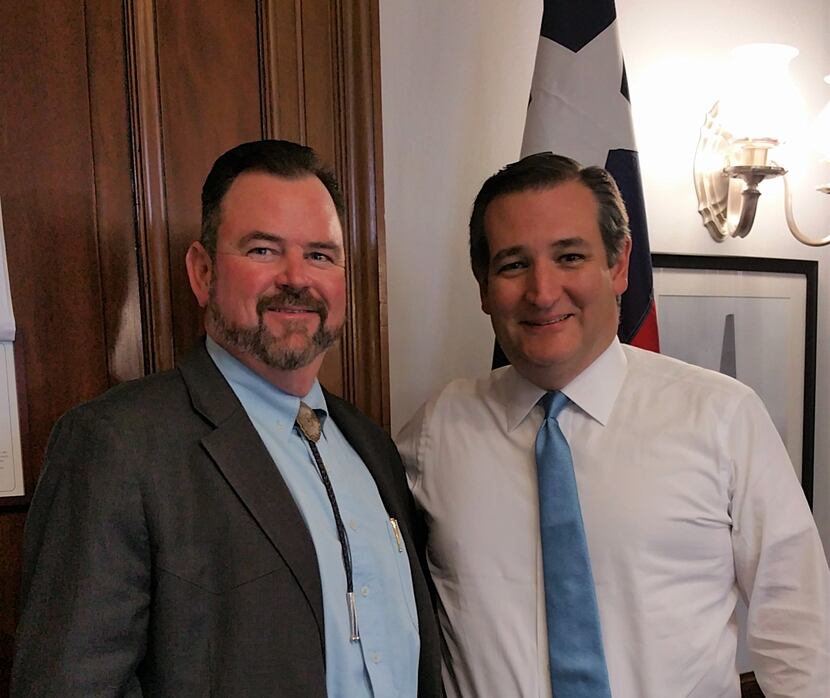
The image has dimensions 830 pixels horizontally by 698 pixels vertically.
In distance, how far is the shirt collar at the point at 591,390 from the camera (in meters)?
1.14

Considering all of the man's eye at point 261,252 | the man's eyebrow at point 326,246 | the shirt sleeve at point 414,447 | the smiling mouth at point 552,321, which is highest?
the man's eyebrow at point 326,246

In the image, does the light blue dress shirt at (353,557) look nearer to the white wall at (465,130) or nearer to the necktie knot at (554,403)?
the necktie knot at (554,403)

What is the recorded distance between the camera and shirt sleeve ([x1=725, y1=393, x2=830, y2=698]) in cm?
106

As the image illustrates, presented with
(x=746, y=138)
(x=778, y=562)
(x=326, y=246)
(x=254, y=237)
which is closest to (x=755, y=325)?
(x=746, y=138)

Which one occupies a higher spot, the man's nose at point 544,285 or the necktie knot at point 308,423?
the man's nose at point 544,285

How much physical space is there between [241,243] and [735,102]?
50.2 inches

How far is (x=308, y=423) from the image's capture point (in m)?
1.01

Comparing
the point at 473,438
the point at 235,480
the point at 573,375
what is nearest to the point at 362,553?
the point at 235,480

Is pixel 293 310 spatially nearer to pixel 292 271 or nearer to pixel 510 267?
pixel 292 271

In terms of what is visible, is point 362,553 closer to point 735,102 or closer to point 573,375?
point 573,375

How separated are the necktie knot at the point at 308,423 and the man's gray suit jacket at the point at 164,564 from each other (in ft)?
0.36

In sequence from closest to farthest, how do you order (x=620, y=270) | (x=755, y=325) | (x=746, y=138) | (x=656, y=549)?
(x=656, y=549)
(x=620, y=270)
(x=746, y=138)
(x=755, y=325)

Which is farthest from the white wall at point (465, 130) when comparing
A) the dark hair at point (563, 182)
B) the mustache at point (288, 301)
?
the mustache at point (288, 301)

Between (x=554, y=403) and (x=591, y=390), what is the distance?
65 millimetres
